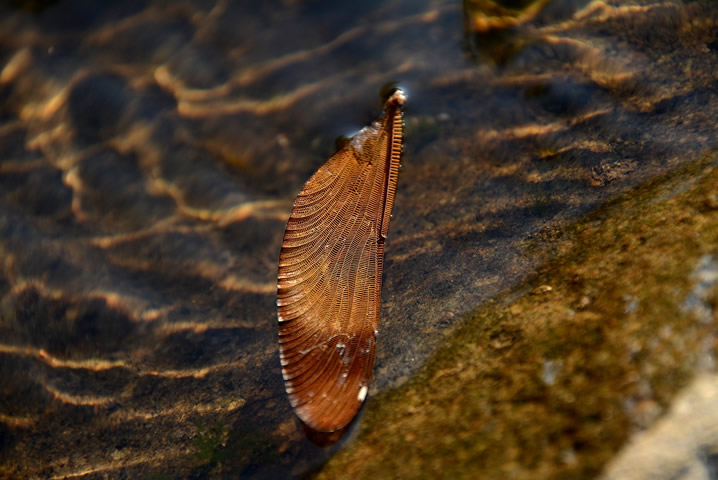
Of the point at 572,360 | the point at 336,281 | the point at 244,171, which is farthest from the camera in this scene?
the point at 244,171

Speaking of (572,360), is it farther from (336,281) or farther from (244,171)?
(244,171)

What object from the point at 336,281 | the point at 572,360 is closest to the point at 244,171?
the point at 336,281

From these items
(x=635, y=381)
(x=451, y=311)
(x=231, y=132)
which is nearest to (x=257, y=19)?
(x=231, y=132)

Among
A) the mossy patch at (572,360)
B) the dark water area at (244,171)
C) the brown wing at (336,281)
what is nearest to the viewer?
the mossy patch at (572,360)

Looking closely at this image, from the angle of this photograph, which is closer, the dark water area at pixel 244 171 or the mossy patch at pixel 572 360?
the mossy patch at pixel 572 360

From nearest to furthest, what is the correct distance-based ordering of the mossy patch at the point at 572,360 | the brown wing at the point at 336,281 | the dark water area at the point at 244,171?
1. the mossy patch at the point at 572,360
2. the brown wing at the point at 336,281
3. the dark water area at the point at 244,171

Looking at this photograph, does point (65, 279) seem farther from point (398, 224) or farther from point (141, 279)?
point (398, 224)

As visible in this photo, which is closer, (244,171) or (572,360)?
(572,360)
